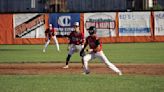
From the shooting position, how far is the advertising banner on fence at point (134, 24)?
4000cm

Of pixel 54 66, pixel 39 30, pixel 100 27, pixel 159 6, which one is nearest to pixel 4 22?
pixel 39 30

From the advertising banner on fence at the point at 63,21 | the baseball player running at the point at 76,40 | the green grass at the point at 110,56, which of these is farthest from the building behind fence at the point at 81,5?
the baseball player running at the point at 76,40

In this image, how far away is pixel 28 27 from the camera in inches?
1607

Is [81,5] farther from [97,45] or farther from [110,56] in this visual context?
[97,45]

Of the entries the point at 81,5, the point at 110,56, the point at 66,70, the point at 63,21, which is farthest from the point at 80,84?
the point at 81,5

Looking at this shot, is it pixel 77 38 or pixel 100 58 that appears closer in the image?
pixel 100 58

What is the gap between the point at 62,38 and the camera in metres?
40.8

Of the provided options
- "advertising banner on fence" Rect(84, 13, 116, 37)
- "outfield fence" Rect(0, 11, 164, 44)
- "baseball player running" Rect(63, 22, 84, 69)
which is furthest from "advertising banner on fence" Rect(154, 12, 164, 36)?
"baseball player running" Rect(63, 22, 84, 69)

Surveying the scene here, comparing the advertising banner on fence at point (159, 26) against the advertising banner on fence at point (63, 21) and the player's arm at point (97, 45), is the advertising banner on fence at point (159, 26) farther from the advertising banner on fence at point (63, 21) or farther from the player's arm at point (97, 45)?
the player's arm at point (97, 45)

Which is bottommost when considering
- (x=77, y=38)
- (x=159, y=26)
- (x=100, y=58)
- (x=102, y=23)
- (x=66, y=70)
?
(x=66, y=70)

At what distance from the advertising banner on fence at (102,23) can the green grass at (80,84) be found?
82.3 ft

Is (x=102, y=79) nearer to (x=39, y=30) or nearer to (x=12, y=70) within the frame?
(x=12, y=70)

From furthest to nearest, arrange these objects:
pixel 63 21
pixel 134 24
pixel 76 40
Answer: pixel 63 21 → pixel 134 24 → pixel 76 40

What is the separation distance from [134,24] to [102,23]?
103 inches
